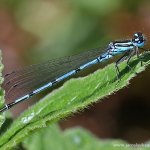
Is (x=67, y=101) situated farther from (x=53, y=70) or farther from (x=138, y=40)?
(x=138, y=40)

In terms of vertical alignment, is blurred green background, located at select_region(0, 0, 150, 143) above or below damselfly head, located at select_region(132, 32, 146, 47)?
below

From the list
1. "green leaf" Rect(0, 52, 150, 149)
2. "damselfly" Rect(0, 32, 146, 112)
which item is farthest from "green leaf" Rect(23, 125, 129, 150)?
"green leaf" Rect(0, 52, 150, 149)

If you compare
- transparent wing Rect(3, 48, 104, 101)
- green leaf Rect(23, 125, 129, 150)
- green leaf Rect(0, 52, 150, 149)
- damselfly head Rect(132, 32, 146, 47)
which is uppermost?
green leaf Rect(0, 52, 150, 149)

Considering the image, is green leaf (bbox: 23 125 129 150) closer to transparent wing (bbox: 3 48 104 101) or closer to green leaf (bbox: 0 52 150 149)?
transparent wing (bbox: 3 48 104 101)

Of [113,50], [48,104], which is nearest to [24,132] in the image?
[48,104]

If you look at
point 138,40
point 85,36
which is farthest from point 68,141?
point 85,36

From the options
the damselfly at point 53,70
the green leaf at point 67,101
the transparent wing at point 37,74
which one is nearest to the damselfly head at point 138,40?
the damselfly at point 53,70
